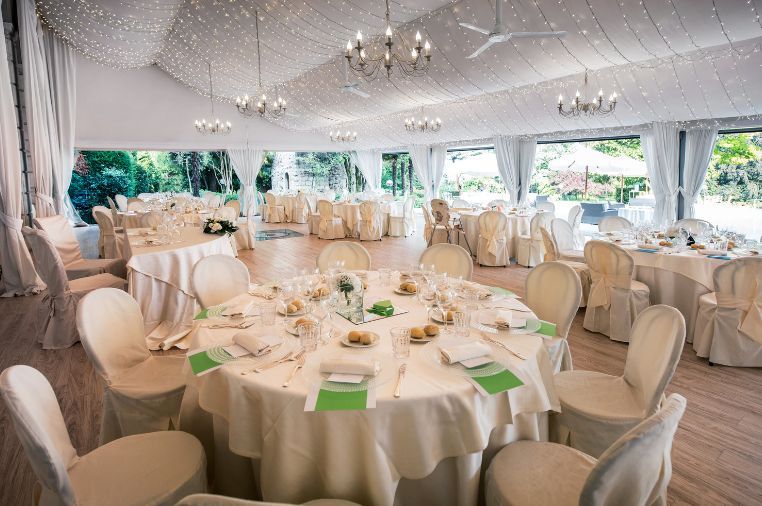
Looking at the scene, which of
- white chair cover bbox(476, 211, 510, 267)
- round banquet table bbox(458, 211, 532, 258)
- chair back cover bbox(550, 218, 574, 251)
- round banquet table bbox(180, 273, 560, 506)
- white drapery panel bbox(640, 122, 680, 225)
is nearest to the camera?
round banquet table bbox(180, 273, 560, 506)

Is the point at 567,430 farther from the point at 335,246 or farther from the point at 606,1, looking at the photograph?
the point at 606,1

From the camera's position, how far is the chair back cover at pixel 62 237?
5.28m

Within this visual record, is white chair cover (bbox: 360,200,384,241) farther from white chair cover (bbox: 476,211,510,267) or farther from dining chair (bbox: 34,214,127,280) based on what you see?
dining chair (bbox: 34,214,127,280)

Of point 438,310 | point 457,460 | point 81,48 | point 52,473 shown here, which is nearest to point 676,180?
point 438,310

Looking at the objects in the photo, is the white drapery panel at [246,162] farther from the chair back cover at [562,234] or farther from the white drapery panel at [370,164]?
the chair back cover at [562,234]

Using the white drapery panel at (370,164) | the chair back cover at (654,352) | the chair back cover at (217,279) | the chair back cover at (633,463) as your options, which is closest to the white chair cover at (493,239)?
the chair back cover at (217,279)

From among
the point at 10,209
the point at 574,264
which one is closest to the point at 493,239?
the point at 574,264

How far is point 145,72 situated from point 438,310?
1325 centimetres

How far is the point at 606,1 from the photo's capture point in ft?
15.7

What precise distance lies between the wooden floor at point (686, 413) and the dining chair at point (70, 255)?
28.9 inches

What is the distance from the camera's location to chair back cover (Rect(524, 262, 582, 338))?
2.84 metres

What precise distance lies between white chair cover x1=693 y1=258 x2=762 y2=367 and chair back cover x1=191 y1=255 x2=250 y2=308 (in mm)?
4024

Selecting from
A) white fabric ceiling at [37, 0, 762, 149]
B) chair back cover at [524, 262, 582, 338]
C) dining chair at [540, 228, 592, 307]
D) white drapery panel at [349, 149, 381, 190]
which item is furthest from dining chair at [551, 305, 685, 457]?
white drapery panel at [349, 149, 381, 190]

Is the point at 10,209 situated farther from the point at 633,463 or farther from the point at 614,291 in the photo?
the point at 614,291
